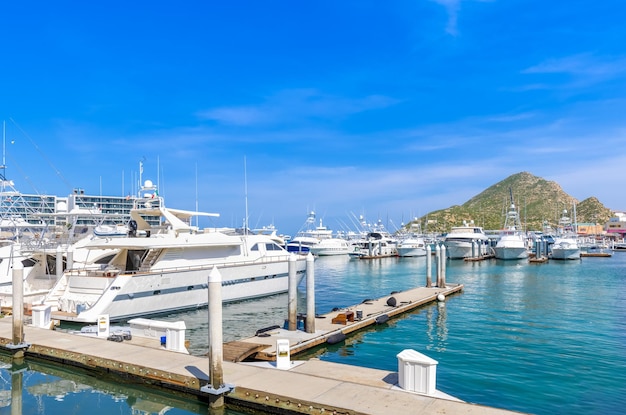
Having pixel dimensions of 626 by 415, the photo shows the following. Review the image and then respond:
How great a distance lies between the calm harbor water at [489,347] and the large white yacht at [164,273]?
1.18 meters

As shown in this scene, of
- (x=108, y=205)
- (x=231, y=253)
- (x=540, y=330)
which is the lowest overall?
(x=540, y=330)

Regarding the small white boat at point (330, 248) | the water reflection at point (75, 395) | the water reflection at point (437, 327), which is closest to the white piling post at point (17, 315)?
the water reflection at point (75, 395)

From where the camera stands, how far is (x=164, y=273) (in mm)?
24266

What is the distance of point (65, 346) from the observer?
49.3 ft

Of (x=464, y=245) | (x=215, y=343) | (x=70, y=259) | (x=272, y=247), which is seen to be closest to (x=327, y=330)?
(x=215, y=343)

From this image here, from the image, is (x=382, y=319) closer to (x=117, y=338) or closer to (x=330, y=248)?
(x=117, y=338)

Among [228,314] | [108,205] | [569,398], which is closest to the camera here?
[569,398]

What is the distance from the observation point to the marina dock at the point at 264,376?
9.59 m

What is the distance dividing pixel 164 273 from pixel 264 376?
14091mm

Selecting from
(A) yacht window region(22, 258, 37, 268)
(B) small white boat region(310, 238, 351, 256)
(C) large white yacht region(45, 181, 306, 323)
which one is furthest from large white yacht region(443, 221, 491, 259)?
(A) yacht window region(22, 258, 37, 268)

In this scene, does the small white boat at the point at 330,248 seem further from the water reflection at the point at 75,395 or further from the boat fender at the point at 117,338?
the water reflection at the point at 75,395

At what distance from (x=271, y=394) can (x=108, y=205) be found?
381 ft

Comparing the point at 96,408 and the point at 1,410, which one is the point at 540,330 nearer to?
the point at 96,408

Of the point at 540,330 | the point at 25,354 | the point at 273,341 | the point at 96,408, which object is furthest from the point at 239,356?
the point at 540,330
